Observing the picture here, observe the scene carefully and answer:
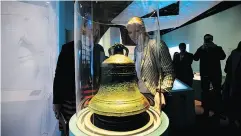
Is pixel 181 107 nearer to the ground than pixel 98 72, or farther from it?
nearer to the ground

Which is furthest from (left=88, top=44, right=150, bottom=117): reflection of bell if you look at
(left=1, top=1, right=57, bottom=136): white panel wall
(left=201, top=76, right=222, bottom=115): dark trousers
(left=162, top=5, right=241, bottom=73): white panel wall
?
(left=201, top=76, right=222, bottom=115): dark trousers

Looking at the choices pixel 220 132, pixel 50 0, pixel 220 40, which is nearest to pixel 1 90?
pixel 50 0

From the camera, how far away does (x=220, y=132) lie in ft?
6.21

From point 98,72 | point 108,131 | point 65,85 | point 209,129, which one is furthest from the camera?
point 209,129

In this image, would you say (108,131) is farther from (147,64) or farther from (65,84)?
(65,84)

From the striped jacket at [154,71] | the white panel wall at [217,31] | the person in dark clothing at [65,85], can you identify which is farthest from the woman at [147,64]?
the white panel wall at [217,31]

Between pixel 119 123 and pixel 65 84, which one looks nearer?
pixel 119 123

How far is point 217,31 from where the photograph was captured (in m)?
2.71

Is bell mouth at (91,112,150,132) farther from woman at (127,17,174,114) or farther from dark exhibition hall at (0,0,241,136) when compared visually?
woman at (127,17,174,114)

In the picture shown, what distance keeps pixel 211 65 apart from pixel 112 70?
1980 millimetres

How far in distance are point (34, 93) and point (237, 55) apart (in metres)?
1.83

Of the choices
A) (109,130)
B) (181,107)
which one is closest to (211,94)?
(181,107)

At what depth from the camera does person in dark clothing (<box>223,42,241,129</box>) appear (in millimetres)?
1802

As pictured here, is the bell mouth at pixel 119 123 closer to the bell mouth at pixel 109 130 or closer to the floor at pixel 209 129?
the bell mouth at pixel 109 130
